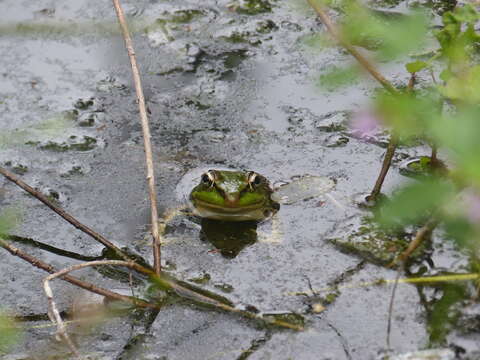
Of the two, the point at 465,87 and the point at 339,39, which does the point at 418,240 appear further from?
the point at 339,39

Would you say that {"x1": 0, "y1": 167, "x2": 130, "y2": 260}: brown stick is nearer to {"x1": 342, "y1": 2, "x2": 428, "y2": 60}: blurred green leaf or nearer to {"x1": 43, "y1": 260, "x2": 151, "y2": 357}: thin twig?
{"x1": 43, "y1": 260, "x2": 151, "y2": 357}: thin twig

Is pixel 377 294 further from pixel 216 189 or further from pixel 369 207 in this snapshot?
pixel 216 189

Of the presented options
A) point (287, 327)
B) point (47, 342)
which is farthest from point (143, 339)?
point (287, 327)

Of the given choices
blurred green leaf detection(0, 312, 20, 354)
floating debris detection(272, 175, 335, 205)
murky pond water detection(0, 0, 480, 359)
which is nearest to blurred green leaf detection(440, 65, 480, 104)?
murky pond water detection(0, 0, 480, 359)

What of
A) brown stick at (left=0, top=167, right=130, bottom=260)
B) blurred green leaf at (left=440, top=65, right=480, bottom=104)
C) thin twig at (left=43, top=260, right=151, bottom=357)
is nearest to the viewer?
blurred green leaf at (left=440, top=65, right=480, bottom=104)

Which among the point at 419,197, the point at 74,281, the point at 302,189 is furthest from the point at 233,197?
the point at 419,197

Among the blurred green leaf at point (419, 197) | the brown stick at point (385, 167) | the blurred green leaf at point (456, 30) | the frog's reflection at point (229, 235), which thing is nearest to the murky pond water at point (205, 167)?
the frog's reflection at point (229, 235)

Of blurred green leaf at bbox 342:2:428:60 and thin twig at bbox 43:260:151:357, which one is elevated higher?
blurred green leaf at bbox 342:2:428:60
